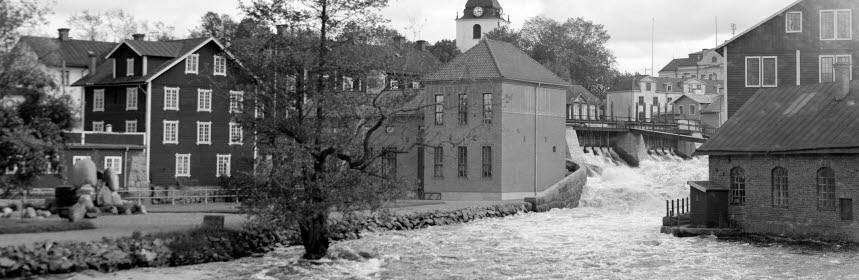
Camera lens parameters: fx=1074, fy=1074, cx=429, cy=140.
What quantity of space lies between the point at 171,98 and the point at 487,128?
654 inches

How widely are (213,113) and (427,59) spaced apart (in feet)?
59.3

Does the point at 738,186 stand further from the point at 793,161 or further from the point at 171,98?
the point at 171,98

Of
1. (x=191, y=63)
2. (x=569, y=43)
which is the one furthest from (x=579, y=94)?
(x=191, y=63)

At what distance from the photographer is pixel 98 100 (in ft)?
193

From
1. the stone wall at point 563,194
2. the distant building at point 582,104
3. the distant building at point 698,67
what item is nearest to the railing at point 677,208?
the stone wall at point 563,194

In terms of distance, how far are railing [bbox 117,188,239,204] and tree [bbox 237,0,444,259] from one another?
57.3 feet

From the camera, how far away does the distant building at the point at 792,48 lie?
4694cm

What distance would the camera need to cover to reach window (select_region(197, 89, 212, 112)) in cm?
5650

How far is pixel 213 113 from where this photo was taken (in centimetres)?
5703

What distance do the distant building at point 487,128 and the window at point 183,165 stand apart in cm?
1260

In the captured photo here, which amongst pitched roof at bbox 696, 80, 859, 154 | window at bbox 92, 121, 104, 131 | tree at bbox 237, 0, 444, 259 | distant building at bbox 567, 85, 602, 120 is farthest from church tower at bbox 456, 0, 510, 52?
tree at bbox 237, 0, 444, 259

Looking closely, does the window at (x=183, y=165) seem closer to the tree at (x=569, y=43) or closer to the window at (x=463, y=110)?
the window at (x=463, y=110)

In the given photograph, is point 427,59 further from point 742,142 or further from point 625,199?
point 742,142

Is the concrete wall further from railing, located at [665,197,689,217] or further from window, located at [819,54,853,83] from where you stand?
window, located at [819,54,853,83]
